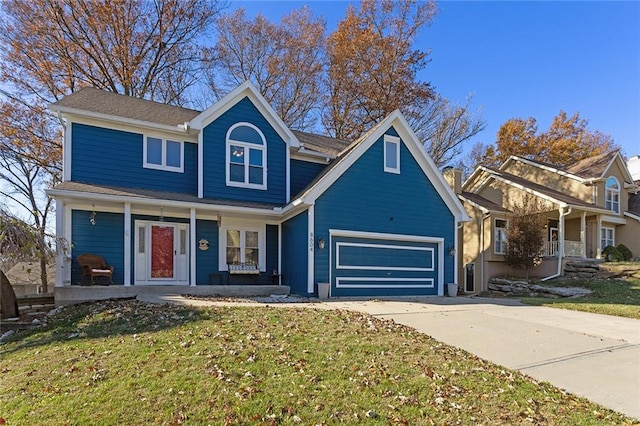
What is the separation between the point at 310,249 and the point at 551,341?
708 centimetres

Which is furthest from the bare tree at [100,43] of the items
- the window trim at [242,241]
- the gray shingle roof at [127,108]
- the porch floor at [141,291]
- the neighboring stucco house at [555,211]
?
the neighboring stucco house at [555,211]

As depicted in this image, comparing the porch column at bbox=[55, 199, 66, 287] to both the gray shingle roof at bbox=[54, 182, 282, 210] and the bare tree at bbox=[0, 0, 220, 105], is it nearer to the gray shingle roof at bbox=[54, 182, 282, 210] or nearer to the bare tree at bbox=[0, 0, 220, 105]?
the gray shingle roof at bbox=[54, 182, 282, 210]

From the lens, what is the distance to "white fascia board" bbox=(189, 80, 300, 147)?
527 inches

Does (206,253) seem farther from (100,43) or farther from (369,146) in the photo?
(100,43)

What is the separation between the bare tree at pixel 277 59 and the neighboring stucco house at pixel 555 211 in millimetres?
10922

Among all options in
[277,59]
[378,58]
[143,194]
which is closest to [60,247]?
[143,194]

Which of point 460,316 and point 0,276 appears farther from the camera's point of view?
point 0,276

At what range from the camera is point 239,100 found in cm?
1419

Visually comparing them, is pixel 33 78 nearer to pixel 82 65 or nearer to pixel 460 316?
pixel 82 65

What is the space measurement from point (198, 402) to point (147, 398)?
1.84 ft

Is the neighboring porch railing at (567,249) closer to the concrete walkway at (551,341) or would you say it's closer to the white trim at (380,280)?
the white trim at (380,280)

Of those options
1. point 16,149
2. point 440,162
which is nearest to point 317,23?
point 440,162

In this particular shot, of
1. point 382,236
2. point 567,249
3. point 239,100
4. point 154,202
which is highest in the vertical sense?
point 239,100

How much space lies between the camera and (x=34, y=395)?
4410 mm
